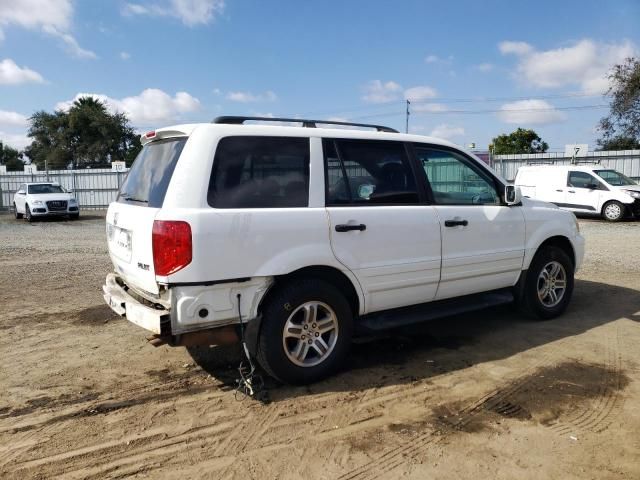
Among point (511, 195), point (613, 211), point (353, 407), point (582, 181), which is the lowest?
point (353, 407)

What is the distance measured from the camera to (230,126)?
3.78 meters

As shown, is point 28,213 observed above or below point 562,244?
below

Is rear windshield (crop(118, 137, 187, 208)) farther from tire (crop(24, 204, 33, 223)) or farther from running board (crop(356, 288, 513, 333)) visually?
tire (crop(24, 204, 33, 223))

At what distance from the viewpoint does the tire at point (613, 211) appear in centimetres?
1636

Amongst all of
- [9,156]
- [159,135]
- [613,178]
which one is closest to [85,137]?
[9,156]

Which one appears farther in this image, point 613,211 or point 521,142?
point 521,142

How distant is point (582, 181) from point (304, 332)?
16.0 meters

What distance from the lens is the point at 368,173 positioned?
4340 mm

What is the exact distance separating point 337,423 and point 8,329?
3999 mm

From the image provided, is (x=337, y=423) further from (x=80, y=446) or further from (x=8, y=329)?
(x=8, y=329)

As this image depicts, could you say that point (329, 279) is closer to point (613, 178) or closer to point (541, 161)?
point (613, 178)

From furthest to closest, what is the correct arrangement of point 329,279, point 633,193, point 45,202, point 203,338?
point 45,202 → point 633,193 → point 329,279 → point 203,338

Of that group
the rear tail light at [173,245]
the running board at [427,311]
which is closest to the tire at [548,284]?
the running board at [427,311]

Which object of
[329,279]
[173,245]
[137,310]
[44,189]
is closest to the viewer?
[173,245]
